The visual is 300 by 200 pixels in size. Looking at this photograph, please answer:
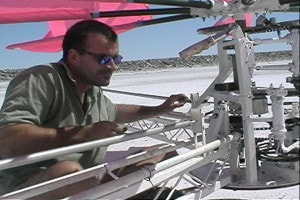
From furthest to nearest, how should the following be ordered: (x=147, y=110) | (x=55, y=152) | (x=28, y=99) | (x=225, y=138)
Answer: (x=147, y=110)
(x=225, y=138)
(x=28, y=99)
(x=55, y=152)

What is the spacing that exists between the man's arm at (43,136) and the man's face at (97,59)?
28cm

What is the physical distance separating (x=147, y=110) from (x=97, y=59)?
80 cm

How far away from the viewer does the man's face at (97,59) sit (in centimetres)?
202

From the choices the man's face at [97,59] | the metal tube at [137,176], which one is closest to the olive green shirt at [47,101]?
the man's face at [97,59]

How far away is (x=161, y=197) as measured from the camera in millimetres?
2199

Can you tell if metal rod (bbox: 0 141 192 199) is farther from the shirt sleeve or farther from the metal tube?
the shirt sleeve

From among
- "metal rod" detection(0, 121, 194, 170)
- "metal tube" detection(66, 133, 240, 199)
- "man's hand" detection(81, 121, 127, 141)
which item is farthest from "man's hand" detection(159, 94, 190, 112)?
"man's hand" detection(81, 121, 127, 141)

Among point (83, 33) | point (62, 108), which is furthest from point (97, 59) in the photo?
point (62, 108)

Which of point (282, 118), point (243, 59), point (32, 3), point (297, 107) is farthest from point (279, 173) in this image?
point (32, 3)

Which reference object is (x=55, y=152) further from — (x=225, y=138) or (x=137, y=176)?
(x=225, y=138)

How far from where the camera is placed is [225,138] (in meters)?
2.31

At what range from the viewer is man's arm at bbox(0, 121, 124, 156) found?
1.76 metres

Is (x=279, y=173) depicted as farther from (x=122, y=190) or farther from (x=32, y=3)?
(x=32, y=3)

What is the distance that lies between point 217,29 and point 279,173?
0.78 meters
